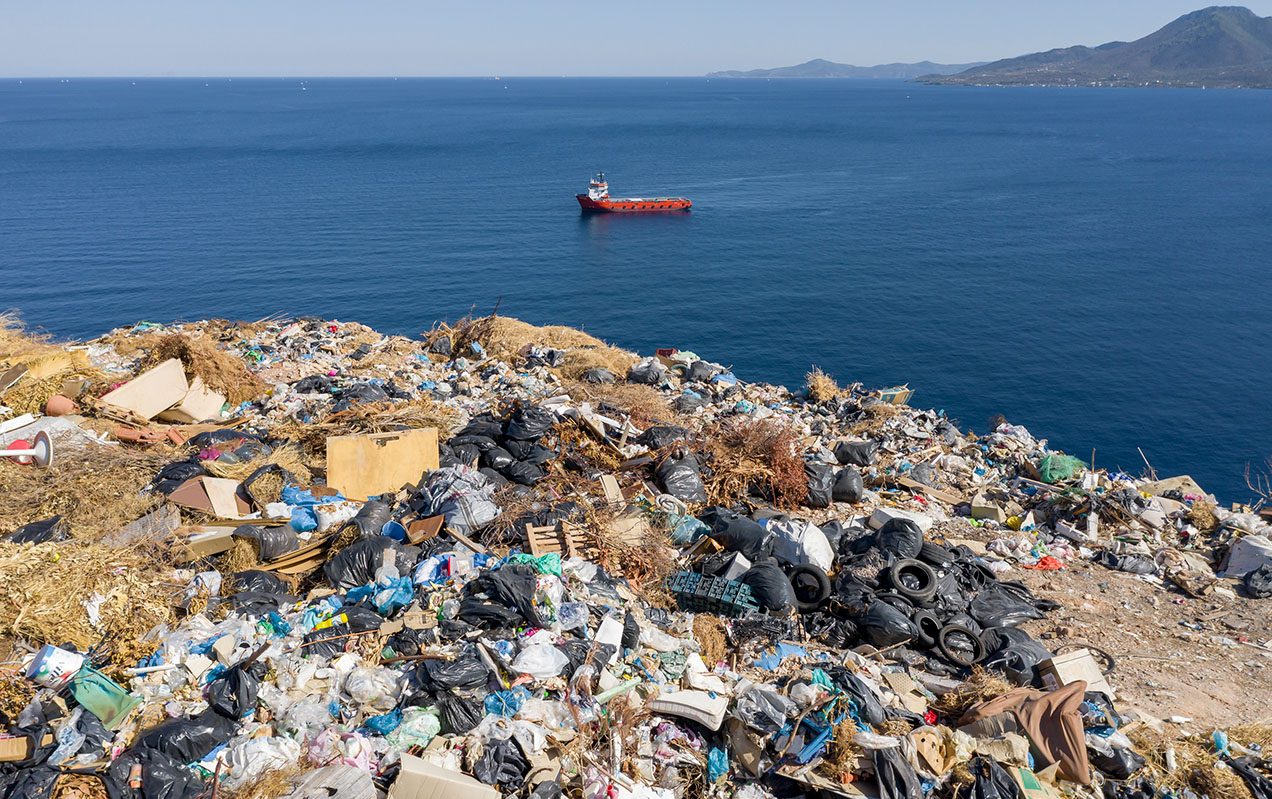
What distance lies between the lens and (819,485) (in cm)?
1204

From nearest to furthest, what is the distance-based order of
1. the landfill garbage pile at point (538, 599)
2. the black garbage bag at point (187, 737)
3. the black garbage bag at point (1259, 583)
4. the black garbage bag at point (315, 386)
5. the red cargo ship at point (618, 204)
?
1. the black garbage bag at point (187, 737)
2. the landfill garbage pile at point (538, 599)
3. the black garbage bag at point (1259, 583)
4. the black garbage bag at point (315, 386)
5. the red cargo ship at point (618, 204)

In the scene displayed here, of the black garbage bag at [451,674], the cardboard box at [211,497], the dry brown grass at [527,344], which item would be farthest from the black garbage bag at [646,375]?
the black garbage bag at [451,674]

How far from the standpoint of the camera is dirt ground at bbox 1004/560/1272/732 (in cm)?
782

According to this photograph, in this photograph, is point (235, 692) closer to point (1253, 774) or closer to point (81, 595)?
point (81, 595)

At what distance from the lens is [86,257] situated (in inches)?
1639

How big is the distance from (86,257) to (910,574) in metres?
48.8

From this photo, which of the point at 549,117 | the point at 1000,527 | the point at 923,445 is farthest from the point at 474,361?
the point at 549,117

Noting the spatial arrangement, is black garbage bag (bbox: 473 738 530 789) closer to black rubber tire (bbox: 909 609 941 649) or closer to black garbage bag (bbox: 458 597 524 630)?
black garbage bag (bbox: 458 597 524 630)

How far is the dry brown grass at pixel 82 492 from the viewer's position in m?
8.64

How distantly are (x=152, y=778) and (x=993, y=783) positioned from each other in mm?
6664

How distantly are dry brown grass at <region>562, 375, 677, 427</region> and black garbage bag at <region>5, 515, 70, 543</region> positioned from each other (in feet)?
26.7

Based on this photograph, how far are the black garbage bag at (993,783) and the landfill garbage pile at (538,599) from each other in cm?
3

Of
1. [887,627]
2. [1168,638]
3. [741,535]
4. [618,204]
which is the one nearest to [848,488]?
[741,535]

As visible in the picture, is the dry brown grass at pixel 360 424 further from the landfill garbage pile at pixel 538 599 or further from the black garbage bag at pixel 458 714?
the black garbage bag at pixel 458 714
